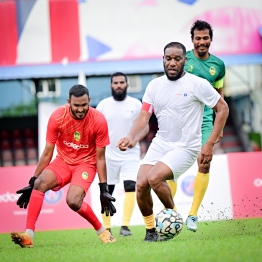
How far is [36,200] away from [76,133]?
0.98 metres

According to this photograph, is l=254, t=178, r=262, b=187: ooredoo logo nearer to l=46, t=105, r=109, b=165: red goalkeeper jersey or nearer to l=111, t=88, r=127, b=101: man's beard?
l=111, t=88, r=127, b=101: man's beard

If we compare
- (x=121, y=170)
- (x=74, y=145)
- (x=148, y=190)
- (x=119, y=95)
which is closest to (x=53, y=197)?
(x=121, y=170)

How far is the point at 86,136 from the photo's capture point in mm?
8695

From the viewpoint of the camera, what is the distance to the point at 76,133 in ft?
28.5

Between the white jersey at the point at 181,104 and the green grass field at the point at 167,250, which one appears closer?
the green grass field at the point at 167,250

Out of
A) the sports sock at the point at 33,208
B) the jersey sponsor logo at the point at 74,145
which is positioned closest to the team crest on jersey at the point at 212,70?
the jersey sponsor logo at the point at 74,145

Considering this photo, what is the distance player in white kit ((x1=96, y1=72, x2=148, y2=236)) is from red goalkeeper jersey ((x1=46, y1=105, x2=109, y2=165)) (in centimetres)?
216

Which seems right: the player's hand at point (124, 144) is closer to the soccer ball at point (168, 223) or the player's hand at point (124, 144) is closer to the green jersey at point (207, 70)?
the soccer ball at point (168, 223)

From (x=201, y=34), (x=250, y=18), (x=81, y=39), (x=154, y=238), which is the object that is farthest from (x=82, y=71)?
(x=154, y=238)

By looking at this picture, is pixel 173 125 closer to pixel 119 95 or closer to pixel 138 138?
pixel 138 138

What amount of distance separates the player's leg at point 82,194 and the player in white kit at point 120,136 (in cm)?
207

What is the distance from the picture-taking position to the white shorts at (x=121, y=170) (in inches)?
433

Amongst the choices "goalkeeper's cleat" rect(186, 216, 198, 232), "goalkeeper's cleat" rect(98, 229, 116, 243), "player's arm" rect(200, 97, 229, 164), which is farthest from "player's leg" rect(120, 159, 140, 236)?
"player's arm" rect(200, 97, 229, 164)

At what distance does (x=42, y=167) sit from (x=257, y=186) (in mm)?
5660
